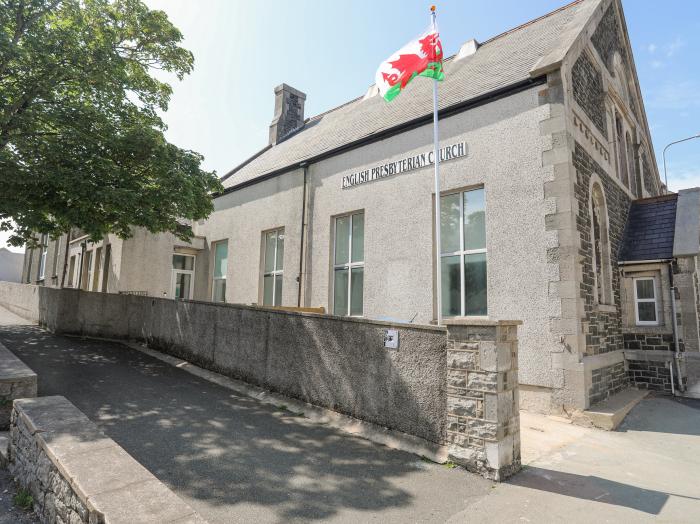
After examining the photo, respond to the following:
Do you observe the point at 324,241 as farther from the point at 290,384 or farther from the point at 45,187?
the point at 45,187

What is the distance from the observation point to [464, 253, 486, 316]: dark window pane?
869 centimetres

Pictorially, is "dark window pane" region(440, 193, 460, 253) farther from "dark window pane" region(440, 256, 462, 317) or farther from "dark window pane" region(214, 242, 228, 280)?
"dark window pane" region(214, 242, 228, 280)

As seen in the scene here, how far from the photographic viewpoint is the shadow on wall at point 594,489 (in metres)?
4.16

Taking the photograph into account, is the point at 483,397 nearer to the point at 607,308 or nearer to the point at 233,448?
the point at 233,448

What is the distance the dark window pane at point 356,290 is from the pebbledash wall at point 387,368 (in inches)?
143

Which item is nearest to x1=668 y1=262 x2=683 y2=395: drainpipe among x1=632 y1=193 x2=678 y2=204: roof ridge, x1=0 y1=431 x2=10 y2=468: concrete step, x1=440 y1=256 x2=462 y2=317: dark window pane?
x1=632 y1=193 x2=678 y2=204: roof ridge

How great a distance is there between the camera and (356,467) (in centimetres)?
464

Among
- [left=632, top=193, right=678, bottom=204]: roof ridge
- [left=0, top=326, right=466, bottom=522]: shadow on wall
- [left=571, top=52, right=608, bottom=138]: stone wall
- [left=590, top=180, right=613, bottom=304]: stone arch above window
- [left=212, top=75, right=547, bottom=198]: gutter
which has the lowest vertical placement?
[left=0, top=326, right=466, bottom=522]: shadow on wall

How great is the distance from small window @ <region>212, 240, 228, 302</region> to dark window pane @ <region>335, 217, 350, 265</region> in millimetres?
6036

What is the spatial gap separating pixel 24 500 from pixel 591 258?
9696mm

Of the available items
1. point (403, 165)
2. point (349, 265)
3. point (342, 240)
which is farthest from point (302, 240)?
point (403, 165)

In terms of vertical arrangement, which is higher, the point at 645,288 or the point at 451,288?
the point at 645,288

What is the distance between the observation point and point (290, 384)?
23.5ft

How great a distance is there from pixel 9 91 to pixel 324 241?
8424 mm
